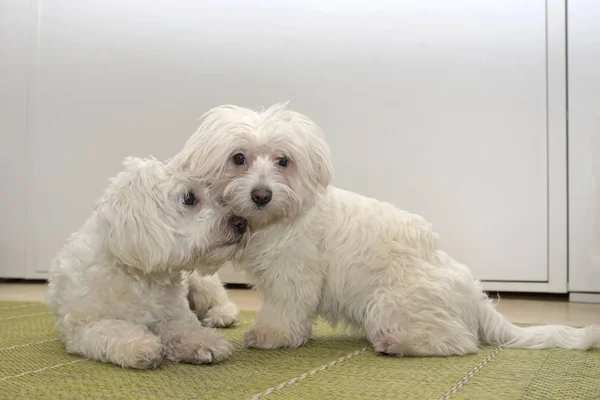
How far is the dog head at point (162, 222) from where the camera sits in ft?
6.98

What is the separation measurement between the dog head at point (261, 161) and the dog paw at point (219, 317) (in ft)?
2.46

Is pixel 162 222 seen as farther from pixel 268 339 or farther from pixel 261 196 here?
pixel 268 339

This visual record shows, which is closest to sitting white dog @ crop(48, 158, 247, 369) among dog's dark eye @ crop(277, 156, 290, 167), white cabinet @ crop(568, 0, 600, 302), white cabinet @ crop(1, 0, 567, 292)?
dog's dark eye @ crop(277, 156, 290, 167)

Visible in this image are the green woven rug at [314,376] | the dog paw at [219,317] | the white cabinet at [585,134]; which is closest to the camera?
the green woven rug at [314,376]

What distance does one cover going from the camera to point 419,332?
2.40m

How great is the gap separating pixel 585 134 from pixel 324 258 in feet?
7.29

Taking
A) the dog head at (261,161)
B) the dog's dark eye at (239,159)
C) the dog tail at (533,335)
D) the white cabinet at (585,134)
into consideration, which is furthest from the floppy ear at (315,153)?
the white cabinet at (585,134)

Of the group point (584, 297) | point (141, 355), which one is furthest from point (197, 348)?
point (584, 297)

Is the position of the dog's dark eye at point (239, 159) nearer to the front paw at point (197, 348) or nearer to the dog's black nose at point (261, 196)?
the dog's black nose at point (261, 196)

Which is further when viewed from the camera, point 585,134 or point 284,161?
point 585,134

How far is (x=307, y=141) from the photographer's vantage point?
250 cm

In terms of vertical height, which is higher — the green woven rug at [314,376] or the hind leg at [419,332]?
the hind leg at [419,332]

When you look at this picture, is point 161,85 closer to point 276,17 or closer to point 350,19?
point 276,17

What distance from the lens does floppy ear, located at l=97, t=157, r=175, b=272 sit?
2.12m
